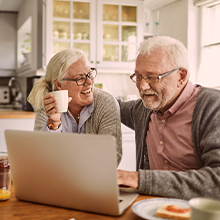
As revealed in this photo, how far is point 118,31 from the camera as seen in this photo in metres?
3.92

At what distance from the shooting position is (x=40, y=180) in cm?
103

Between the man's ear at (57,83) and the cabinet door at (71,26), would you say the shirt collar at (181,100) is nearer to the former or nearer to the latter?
the man's ear at (57,83)

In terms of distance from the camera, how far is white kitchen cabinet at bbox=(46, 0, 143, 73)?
3.69 metres

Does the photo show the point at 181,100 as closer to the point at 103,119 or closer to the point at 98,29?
the point at 103,119

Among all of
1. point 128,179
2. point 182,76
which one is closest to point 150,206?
point 128,179

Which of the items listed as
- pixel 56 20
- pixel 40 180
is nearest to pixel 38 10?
pixel 56 20

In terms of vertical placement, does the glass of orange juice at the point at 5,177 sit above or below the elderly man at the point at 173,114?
below

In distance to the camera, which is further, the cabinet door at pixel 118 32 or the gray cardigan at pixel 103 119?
the cabinet door at pixel 118 32

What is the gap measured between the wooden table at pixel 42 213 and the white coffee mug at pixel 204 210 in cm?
26

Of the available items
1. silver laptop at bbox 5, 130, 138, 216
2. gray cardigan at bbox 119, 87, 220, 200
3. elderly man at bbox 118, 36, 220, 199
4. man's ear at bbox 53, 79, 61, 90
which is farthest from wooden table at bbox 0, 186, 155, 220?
man's ear at bbox 53, 79, 61, 90

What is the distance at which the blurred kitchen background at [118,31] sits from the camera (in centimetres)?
363

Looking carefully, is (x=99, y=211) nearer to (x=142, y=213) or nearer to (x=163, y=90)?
(x=142, y=213)

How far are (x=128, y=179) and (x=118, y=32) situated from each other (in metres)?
3.02

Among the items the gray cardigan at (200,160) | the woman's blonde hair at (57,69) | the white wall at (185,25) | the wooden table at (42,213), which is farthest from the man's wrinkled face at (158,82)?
the white wall at (185,25)
